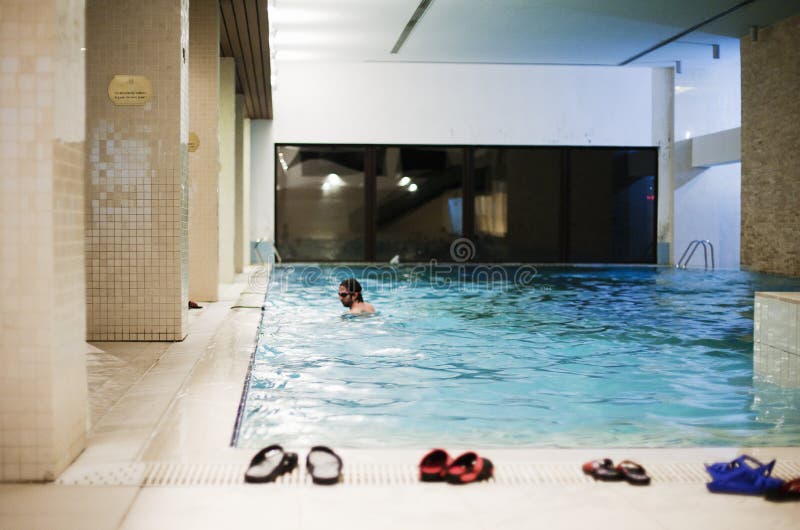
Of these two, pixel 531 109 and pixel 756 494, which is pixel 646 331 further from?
pixel 531 109

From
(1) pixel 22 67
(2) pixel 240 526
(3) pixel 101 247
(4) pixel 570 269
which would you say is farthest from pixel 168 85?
(4) pixel 570 269

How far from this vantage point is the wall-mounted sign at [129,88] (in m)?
5.46

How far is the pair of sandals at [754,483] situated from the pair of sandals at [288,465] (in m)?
1.20

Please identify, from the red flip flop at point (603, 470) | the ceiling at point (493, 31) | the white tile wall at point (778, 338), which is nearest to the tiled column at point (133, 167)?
the ceiling at point (493, 31)

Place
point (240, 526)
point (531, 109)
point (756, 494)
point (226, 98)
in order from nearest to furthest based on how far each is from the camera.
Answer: point (240, 526), point (756, 494), point (226, 98), point (531, 109)

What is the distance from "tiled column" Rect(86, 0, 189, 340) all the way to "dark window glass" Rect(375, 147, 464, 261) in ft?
35.3

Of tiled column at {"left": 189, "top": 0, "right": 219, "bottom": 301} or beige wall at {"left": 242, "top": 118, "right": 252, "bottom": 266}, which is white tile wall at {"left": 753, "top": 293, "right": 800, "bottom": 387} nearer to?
tiled column at {"left": 189, "top": 0, "right": 219, "bottom": 301}

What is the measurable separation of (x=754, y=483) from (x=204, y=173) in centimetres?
690

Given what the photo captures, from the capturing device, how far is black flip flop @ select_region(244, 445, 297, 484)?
8.47 ft

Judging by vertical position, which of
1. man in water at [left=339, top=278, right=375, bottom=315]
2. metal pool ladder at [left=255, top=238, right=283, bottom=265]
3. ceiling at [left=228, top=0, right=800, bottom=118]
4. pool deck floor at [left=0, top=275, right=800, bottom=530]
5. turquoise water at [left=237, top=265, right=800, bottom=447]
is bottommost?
turquoise water at [left=237, top=265, right=800, bottom=447]

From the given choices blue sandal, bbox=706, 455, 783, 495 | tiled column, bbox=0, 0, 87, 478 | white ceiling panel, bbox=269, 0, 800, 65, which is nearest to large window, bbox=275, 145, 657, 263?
white ceiling panel, bbox=269, 0, 800, 65

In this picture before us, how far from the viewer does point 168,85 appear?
5469mm

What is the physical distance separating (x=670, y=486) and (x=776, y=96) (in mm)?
12434

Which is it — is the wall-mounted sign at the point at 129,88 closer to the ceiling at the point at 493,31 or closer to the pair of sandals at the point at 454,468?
the ceiling at the point at 493,31
